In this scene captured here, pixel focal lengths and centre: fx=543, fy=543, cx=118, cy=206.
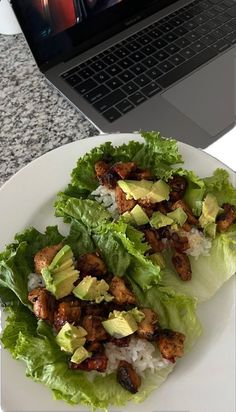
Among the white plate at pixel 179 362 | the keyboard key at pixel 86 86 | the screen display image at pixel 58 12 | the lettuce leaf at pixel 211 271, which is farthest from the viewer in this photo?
the keyboard key at pixel 86 86

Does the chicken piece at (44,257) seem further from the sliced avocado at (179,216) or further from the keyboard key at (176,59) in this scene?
the keyboard key at (176,59)

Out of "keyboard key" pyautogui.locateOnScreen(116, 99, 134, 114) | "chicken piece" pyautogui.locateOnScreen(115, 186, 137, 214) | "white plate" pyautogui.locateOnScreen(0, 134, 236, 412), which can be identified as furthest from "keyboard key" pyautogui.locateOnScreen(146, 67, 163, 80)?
"chicken piece" pyautogui.locateOnScreen(115, 186, 137, 214)

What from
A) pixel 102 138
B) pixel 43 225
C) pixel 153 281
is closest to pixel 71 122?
pixel 102 138

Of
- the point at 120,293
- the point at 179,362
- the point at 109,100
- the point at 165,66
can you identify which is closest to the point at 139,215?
the point at 120,293

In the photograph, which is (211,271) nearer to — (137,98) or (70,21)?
(137,98)

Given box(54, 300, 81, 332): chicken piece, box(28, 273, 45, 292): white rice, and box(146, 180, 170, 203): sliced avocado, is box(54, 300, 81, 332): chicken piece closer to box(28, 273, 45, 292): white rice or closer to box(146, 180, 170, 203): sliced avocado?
box(28, 273, 45, 292): white rice

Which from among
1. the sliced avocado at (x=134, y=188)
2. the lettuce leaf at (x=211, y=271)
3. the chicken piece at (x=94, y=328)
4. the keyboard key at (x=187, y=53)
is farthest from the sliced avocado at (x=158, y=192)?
the keyboard key at (x=187, y=53)
